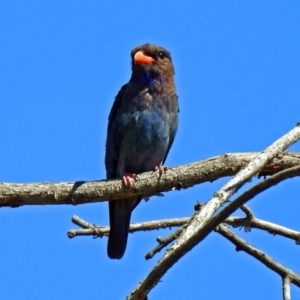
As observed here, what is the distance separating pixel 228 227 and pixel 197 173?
420mm

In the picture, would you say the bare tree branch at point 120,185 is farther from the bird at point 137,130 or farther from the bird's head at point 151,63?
the bird's head at point 151,63

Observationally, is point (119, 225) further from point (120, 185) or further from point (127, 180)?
point (120, 185)

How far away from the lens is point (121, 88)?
7.14 meters

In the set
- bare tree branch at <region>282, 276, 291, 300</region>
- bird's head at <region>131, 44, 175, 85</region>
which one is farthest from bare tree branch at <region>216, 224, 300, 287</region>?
bird's head at <region>131, 44, 175, 85</region>

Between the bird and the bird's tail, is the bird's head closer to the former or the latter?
the bird

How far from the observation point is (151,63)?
7129mm

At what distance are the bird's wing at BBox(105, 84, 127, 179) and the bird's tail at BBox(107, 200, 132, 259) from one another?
1.07 feet

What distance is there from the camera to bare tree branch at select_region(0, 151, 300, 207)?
16.1 feet

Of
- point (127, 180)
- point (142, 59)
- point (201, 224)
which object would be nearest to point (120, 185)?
point (127, 180)

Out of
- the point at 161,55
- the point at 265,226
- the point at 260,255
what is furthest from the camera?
the point at 161,55

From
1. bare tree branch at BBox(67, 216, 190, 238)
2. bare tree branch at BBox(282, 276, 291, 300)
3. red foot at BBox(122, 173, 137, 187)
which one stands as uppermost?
red foot at BBox(122, 173, 137, 187)

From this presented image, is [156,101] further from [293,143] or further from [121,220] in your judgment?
[293,143]

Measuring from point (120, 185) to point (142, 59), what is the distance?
6.84 feet

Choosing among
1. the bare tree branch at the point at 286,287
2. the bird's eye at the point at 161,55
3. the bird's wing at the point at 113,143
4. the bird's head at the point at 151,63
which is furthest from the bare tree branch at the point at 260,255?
the bird's eye at the point at 161,55
